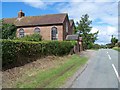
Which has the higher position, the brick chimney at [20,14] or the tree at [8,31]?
the brick chimney at [20,14]

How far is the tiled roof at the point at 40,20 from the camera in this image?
5138cm

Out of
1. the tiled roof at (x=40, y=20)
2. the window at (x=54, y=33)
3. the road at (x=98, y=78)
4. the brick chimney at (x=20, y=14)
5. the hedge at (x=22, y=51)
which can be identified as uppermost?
the brick chimney at (x=20, y=14)

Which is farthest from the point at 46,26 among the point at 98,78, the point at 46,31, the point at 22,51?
the point at 98,78

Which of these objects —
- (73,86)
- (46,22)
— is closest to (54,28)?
(46,22)

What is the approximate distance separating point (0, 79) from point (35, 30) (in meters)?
41.8

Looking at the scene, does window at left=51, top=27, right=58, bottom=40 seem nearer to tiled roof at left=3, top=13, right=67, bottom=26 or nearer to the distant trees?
tiled roof at left=3, top=13, right=67, bottom=26

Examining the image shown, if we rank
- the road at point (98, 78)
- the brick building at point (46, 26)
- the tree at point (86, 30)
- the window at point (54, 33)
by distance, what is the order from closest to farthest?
the road at point (98, 78), the brick building at point (46, 26), the window at point (54, 33), the tree at point (86, 30)

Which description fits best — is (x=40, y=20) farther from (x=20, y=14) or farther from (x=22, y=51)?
(x=22, y=51)

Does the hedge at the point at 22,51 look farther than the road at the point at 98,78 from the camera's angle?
Yes

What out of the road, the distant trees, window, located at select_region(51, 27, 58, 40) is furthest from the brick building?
the road

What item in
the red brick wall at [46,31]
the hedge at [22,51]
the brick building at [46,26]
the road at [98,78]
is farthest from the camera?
the brick building at [46,26]

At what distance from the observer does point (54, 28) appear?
5150cm

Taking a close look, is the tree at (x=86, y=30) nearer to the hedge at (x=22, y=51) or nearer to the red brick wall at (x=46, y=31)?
the red brick wall at (x=46, y=31)

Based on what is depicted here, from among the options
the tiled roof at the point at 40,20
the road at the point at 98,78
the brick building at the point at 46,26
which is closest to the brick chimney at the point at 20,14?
the tiled roof at the point at 40,20
